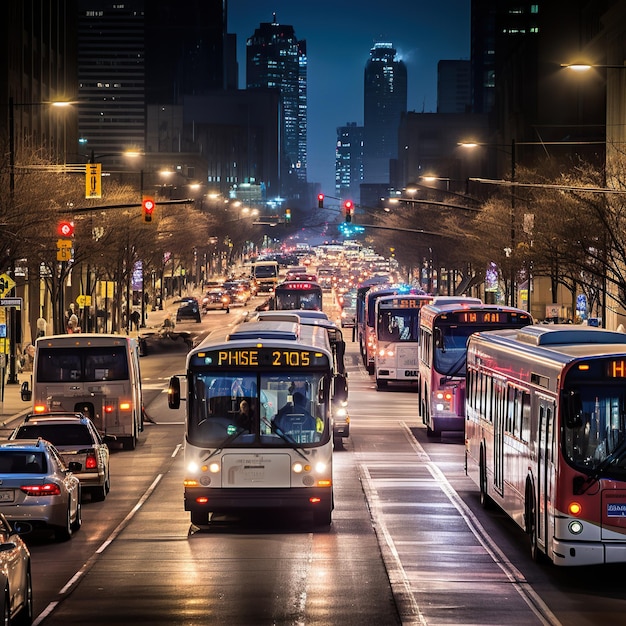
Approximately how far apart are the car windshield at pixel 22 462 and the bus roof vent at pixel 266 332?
12.0 ft

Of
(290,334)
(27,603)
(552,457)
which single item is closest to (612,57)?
(290,334)

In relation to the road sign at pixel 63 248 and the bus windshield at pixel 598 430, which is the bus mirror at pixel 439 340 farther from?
the road sign at pixel 63 248

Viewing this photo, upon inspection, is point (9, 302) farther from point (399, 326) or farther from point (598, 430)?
point (598, 430)

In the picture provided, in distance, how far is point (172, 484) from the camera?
95.7ft

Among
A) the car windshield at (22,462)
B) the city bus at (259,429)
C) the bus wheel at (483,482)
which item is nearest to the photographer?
the car windshield at (22,462)

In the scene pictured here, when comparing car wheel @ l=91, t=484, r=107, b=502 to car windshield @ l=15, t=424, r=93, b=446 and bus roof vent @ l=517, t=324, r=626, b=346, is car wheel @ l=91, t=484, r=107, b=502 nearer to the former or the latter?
car windshield @ l=15, t=424, r=93, b=446

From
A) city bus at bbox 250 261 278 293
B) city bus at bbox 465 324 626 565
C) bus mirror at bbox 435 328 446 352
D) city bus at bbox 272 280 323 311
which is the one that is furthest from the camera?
city bus at bbox 250 261 278 293

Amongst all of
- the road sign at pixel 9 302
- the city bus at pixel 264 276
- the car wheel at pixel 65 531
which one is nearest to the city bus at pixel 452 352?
the road sign at pixel 9 302

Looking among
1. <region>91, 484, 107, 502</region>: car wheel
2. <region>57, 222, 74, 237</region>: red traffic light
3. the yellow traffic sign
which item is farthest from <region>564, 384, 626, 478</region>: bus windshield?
<region>57, 222, 74, 237</region>: red traffic light

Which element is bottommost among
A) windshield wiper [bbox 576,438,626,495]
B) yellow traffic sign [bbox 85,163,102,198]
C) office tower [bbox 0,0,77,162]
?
windshield wiper [bbox 576,438,626,495]

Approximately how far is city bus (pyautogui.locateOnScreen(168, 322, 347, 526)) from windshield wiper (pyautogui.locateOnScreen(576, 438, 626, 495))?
535cm

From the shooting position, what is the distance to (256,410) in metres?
21.9

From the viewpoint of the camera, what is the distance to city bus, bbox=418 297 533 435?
36.8 metres

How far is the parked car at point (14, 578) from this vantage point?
1256cm
